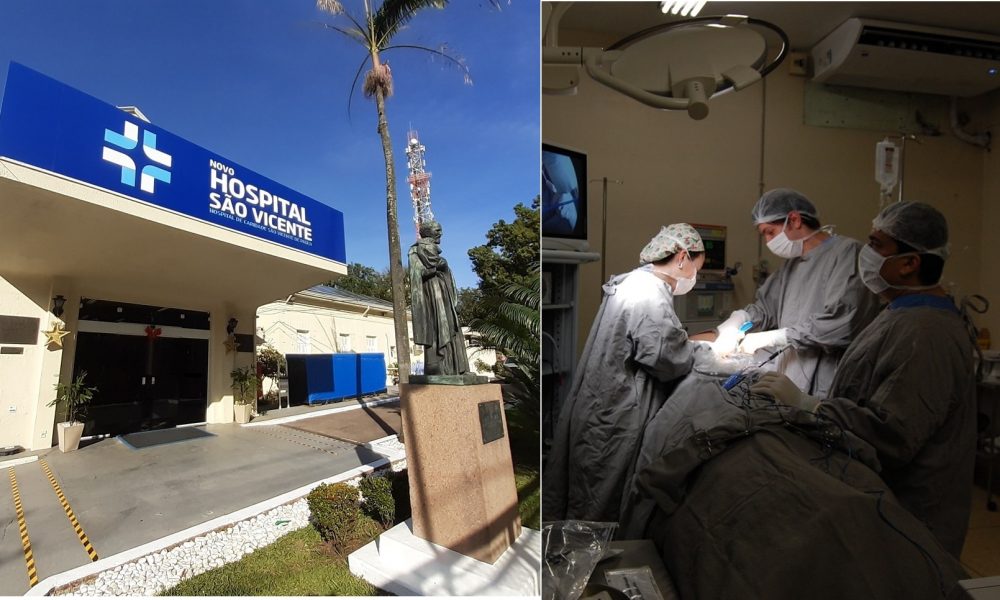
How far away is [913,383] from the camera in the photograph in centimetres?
95

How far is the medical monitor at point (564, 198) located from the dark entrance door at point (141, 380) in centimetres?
122

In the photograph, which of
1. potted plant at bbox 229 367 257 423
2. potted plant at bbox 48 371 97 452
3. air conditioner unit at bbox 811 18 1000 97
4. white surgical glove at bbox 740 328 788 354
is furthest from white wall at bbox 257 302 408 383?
air conditioner unit at bbox 811 18 1000 97

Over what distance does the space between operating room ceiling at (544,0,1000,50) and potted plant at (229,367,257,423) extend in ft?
4.96

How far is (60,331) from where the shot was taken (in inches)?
50.1

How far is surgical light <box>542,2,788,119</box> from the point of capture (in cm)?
120

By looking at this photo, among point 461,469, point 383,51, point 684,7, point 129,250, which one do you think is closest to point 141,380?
point 129,250

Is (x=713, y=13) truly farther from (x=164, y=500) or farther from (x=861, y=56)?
(x=164, y=500)

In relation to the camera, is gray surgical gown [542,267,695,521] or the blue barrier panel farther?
the blue barrier panel

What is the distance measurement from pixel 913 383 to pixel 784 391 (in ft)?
0.78

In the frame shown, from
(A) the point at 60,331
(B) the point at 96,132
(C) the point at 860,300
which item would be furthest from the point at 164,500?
(C) the point at 860,300

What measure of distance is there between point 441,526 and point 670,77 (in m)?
1.55

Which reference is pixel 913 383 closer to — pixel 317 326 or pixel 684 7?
pixel 684 7

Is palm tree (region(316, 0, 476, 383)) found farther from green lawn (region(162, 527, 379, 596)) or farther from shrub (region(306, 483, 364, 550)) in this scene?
green lawn (region(162, 527, 379, 596))

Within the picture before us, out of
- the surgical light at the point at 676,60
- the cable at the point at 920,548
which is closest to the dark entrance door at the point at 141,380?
the surgical light at the point at 676,60
